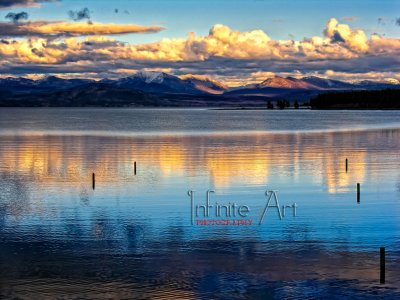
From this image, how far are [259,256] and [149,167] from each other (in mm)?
40403

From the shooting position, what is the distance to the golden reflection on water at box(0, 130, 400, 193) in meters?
59.1

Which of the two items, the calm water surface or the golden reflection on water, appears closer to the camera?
the calm water surface

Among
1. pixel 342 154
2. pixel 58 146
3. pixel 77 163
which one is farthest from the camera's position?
pixel 58 146

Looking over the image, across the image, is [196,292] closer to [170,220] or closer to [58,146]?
[170,220]

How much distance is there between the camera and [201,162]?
242 ft

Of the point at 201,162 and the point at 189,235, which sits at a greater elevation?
the point at 201,162

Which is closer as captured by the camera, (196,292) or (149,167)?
(196,292)

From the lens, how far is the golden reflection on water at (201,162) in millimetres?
59062

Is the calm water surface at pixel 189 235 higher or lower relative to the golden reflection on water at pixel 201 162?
lower

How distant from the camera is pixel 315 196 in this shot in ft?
157

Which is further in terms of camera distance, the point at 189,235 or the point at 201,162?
the point at 201,162

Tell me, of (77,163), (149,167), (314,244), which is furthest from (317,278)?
(77,163)

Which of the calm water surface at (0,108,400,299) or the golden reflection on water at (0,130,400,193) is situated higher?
the golden reflection on water at (0,130,400,193)

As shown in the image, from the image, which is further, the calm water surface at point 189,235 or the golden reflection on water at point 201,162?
the golden reflection on water at point 201,162
